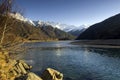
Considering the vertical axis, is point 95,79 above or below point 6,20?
below

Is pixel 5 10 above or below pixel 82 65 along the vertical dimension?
above

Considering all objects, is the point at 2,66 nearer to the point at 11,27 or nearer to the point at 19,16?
the point at 11,27

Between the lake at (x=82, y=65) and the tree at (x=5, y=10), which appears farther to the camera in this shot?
the lake at (x=82, y=65)

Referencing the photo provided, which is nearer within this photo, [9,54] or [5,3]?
[5,3]

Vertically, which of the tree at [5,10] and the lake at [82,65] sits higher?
the tree at [5,10]

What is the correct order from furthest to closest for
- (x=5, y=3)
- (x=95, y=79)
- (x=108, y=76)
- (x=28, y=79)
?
(x=108, y=76), (x=95, y=79), (x=28, y=79), (x=5, y=3)

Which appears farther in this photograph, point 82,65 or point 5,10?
point 82,65

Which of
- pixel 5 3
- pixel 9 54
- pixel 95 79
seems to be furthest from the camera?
pixel 95 79

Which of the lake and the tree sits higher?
the tree

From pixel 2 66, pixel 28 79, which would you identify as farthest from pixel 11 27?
pixel 28 79

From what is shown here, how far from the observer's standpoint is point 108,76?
35.2 meters

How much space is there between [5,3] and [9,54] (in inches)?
166

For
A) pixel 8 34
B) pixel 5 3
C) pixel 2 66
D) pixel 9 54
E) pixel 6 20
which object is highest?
pixel 5 3

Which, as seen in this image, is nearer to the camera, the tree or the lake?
the tree
